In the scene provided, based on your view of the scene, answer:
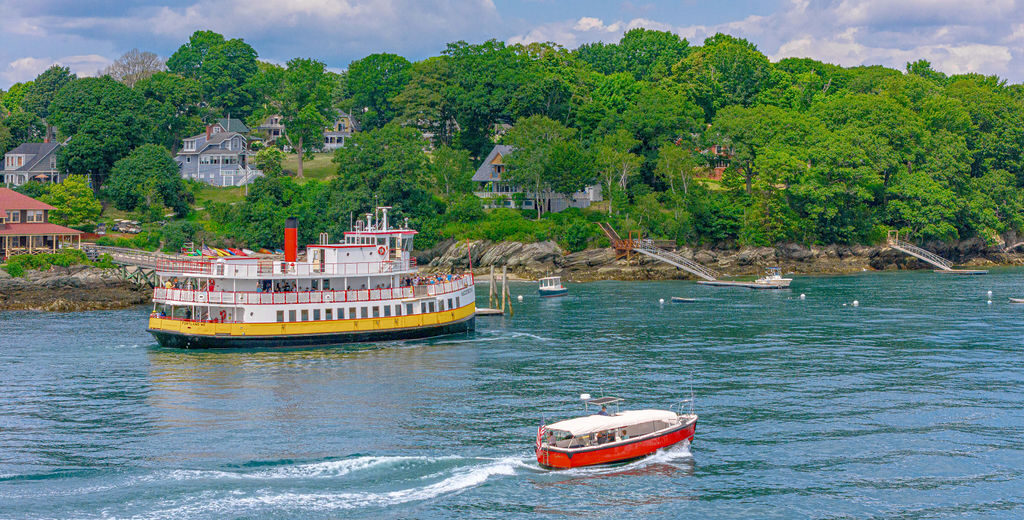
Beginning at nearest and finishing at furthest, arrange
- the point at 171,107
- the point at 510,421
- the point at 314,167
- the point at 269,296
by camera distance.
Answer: the point at 510,421 < the point at 269,296 < the point at 171,107 < the point at 314,167

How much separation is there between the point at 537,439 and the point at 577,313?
46897mm

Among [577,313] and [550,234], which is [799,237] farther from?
[577,313]

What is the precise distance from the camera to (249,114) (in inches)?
6949

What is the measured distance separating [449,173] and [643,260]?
32.1 meters

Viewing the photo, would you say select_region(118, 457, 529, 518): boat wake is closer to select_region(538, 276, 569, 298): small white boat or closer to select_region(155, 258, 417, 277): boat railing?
select_region(155, 258, 417, 277): boat railing

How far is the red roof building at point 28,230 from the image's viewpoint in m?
103

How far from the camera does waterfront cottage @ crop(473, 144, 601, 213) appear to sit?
447 feet

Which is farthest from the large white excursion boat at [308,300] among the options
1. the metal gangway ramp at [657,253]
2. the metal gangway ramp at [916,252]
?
the metal gangway ramp at [916,252]

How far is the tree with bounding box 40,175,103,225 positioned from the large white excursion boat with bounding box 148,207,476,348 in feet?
171

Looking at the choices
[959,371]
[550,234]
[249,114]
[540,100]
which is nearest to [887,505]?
[959,371]

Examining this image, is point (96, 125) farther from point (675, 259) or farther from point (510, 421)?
point (510, 421)

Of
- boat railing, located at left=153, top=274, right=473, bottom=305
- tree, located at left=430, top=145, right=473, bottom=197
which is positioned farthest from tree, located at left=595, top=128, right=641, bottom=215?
boat railing, located at left=153, top=274, right=473, bottom=305

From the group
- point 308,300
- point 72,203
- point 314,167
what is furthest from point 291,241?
point 314,167

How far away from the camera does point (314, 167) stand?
161125 mm
